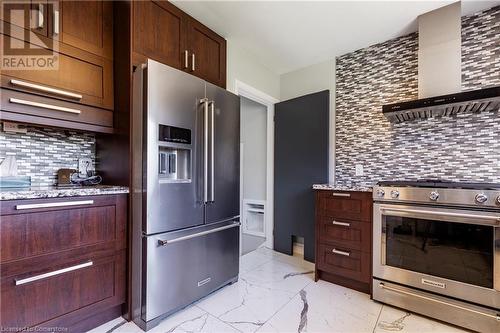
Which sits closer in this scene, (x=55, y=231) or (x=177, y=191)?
(x=55, y=231)

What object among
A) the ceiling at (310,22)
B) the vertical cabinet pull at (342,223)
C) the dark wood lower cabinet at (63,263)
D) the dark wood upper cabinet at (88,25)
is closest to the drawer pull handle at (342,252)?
the vertical cabinet pull at (342,223)

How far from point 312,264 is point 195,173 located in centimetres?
184

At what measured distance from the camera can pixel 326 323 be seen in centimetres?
165

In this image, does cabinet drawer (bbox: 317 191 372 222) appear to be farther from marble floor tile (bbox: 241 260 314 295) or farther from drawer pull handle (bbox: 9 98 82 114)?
drawer pull handle (bbox: 9 98 82 114)

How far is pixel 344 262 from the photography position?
2.17 meters

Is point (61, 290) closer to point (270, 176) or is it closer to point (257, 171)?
point (270, 176)

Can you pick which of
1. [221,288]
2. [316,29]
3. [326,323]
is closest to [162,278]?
[221,288]

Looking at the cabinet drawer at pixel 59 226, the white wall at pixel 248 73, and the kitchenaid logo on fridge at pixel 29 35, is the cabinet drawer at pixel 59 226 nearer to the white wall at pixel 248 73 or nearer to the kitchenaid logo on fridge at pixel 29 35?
the kitchenaid logo on fridge at pixel 29 35

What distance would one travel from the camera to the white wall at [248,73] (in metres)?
2.62

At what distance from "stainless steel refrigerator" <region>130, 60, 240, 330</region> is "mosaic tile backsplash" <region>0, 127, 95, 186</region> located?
650 mm

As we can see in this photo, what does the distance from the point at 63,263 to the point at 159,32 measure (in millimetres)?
1743

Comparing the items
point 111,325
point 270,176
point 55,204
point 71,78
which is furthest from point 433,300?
point 71,78

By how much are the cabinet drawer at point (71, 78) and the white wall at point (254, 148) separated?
202 cm

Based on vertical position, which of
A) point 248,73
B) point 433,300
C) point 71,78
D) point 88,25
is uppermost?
point 248,73
